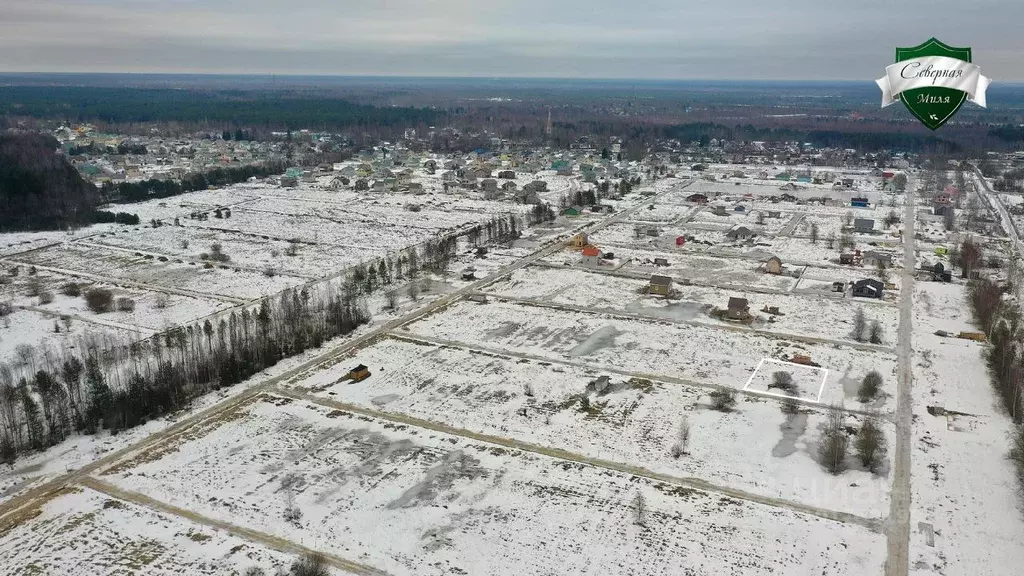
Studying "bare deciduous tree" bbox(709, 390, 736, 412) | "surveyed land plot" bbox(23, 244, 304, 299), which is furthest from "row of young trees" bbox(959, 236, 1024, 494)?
"surveyed land plot" bbox(23, 244, 304, 299)

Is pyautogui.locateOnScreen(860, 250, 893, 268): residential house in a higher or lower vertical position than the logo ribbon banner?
lower

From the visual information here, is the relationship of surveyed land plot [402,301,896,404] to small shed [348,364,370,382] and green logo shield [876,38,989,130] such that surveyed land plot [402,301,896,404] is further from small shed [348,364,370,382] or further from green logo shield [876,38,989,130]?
green logo shield [876,38,989,130]

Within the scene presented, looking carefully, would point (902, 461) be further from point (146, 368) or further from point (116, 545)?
point (146, 368)

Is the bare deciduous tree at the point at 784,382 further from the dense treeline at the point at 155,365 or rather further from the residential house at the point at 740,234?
the residential house at the point at 740,234

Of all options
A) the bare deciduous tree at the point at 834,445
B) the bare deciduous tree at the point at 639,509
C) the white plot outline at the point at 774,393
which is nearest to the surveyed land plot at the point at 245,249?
the white plot outline at the point at 774,393

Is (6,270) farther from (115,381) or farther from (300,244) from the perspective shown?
(115,381)

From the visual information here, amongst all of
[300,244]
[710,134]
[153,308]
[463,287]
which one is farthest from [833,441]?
[710,134]
